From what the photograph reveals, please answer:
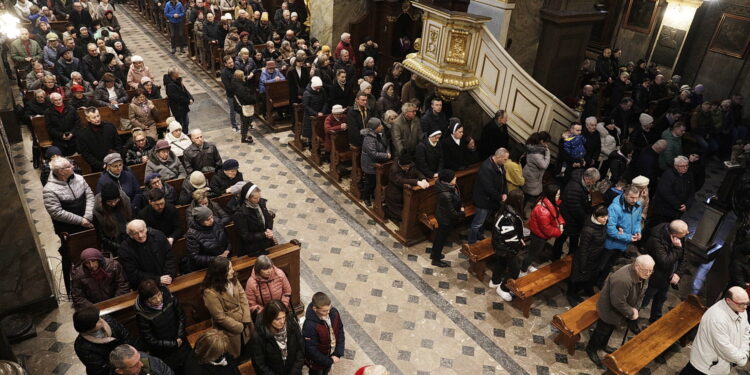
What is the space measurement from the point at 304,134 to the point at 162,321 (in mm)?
5553

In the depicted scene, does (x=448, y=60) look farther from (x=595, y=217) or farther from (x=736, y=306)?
(x=736, y=306)

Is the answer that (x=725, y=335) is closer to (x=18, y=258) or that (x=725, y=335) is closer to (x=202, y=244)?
(x=202, y=244)

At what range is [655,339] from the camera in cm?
568

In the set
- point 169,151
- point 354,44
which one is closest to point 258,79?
point 354,44

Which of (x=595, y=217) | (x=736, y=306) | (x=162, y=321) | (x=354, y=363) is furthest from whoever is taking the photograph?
(x=595, y=217)

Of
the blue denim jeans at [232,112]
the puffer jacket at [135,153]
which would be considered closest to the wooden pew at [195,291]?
the puffer jacket at [135,153]

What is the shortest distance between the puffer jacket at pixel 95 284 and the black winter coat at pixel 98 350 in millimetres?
665

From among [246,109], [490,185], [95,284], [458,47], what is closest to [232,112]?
[246,109]

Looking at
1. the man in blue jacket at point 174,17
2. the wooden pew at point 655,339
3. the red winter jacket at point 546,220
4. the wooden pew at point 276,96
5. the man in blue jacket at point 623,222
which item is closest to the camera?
the wooden pew at point 655,339

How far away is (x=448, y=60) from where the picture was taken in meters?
8.04

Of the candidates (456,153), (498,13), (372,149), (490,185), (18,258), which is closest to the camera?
(18,258)

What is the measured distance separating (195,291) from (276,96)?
6.24 metres

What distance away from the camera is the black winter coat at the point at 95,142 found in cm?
728

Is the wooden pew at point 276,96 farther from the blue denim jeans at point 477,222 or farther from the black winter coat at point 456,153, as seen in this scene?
the blue denim jeans at point 477,222
